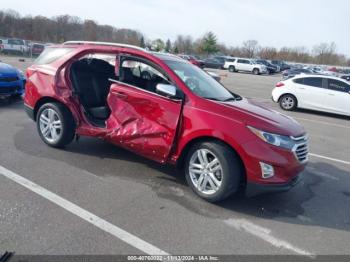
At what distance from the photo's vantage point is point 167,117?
4.28 meters

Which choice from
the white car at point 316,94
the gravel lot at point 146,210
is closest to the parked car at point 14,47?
the white car at point 316,94

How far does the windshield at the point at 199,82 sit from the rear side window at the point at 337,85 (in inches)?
341

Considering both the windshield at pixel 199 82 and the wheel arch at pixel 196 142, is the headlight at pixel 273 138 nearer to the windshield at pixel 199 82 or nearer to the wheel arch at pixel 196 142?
the wheel arch at pixel 196 142

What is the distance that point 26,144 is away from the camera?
18.8ft

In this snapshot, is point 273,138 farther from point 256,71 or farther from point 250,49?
point 250,49

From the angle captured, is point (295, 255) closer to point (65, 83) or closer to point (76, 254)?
point (76, 254)

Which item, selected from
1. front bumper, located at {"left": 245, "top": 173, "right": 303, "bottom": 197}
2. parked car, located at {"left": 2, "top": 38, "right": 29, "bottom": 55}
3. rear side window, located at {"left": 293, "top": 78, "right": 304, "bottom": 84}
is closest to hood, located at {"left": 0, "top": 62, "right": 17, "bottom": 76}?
front bumper, located at {"left": 245, "top": 173, "right": 303, "bottom": 197}

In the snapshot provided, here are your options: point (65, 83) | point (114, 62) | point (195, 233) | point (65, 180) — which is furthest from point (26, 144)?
point (195, 233)

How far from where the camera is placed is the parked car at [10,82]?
8.47m

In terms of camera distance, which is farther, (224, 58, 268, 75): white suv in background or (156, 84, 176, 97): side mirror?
(224, 58, 268, 75): white suv in background

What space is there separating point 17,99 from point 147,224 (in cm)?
775

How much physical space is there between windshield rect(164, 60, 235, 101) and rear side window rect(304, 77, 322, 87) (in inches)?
341

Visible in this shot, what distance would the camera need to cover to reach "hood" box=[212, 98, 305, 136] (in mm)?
3918

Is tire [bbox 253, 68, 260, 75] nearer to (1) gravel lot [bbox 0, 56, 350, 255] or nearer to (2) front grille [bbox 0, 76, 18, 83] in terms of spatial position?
(2) front grille [bbox 0, 76, 18, 83]
